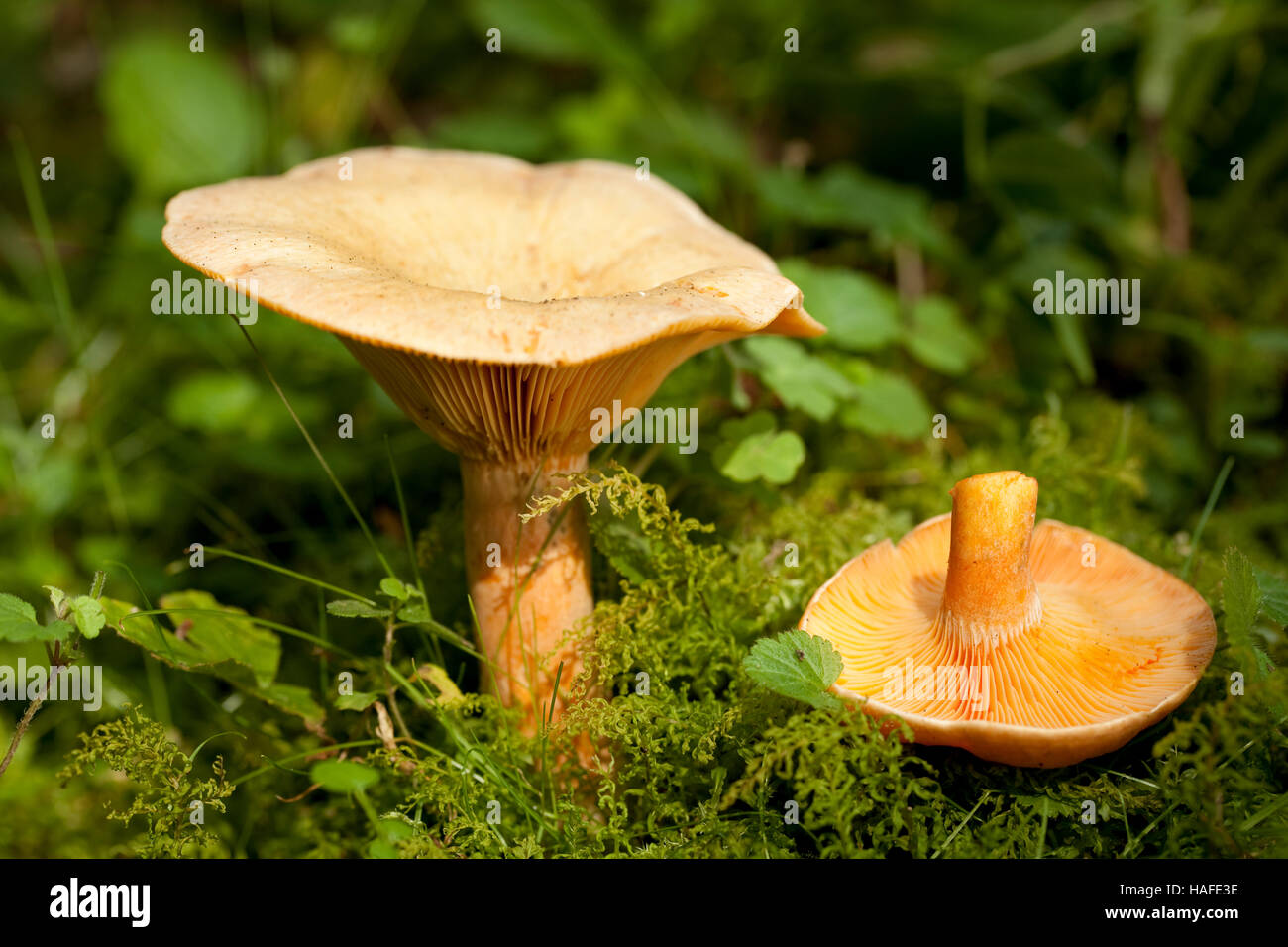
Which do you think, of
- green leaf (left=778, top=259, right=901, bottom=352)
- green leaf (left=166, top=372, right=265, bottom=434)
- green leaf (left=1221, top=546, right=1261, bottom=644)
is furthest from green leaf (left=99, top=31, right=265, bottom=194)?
green leaf (left=1221, top=546, right=1261, bottom=644)

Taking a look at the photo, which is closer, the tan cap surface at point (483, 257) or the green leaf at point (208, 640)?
the tan cap surface at point (483, 257)

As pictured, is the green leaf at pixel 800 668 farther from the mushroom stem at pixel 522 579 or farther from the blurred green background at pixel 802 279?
the blurred green background at pixel 802 279

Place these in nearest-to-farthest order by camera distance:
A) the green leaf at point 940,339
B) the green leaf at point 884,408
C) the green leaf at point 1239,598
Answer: the green leaf at point 1239,598 < the green leaf at point 884,408 < the green leaf at point 940,339

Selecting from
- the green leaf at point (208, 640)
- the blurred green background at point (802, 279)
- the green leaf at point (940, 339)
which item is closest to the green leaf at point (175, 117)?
the blurred green background at point (802, 279)

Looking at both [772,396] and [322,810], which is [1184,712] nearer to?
[772,396]

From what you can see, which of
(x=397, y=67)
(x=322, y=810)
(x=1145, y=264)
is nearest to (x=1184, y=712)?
(x=322, y=810)

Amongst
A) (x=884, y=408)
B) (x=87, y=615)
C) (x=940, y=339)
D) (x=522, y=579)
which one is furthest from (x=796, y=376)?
(x=87, y=615)
